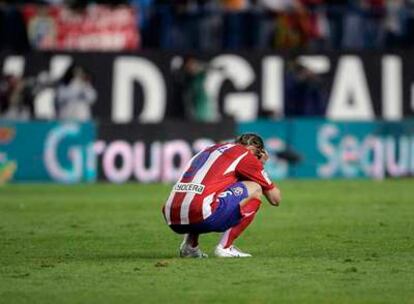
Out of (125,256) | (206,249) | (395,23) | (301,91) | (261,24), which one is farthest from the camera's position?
(301,91)

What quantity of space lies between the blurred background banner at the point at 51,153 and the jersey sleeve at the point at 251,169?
46.0 ft

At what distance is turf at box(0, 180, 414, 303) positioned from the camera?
34.3 ft

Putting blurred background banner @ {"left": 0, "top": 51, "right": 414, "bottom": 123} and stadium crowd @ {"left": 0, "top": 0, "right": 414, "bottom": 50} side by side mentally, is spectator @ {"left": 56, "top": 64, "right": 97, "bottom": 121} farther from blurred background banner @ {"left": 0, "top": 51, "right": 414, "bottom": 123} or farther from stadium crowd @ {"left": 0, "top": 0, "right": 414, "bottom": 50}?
stadium crowd @ {"left": 0, "top": 0, "right": 414, "bottom": 50}

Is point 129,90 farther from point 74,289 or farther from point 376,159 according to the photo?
point 74,289

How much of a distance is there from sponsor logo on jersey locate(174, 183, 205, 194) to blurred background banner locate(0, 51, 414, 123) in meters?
16.4

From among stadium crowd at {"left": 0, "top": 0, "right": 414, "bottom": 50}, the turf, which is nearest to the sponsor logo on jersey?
the turf

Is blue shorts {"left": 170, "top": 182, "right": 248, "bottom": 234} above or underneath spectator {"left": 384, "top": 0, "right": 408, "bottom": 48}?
underneath

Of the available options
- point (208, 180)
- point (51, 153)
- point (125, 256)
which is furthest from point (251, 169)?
point (51, 153)

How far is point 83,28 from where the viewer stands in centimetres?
2883

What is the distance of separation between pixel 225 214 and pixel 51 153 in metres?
14.4

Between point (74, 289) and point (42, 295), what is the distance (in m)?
0.39

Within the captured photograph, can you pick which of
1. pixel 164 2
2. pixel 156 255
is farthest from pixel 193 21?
pixel 156 255

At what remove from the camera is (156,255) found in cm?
1352

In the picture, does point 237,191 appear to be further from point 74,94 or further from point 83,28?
point 83,28
